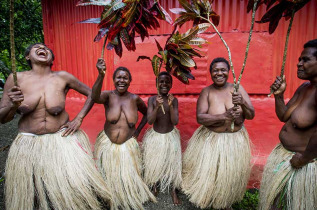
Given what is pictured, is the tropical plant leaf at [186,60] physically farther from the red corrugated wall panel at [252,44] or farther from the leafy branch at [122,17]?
the red corrugated wall panel at [252,44]

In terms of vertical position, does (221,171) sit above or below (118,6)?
below

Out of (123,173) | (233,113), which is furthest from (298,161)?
(123,173)

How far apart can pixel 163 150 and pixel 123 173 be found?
22.2 inches

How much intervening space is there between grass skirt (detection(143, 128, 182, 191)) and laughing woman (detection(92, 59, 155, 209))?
0.42ft

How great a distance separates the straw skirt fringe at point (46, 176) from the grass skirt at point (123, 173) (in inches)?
12.1

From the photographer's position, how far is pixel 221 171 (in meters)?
2.40

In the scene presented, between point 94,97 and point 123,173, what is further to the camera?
point 123,173

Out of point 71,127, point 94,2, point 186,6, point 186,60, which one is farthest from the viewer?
point 71,127

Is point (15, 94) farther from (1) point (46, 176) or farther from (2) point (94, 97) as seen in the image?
(1) point (46, 176)

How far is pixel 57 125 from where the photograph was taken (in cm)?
231

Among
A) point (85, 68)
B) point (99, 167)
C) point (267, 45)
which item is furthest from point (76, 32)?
point (267, 45)

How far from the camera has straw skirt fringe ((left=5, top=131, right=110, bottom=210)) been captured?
2.14 metres

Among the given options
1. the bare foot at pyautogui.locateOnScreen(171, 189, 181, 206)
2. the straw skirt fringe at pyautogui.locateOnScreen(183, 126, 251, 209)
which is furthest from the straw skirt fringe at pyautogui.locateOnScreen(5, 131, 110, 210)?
the straw skirt fringe at pyautogui.locateOnScreen(183, 126, 251, 209)

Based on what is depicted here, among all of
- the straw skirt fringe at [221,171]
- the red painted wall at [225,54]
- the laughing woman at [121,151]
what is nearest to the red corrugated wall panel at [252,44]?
the red painted wall at [225,54]
